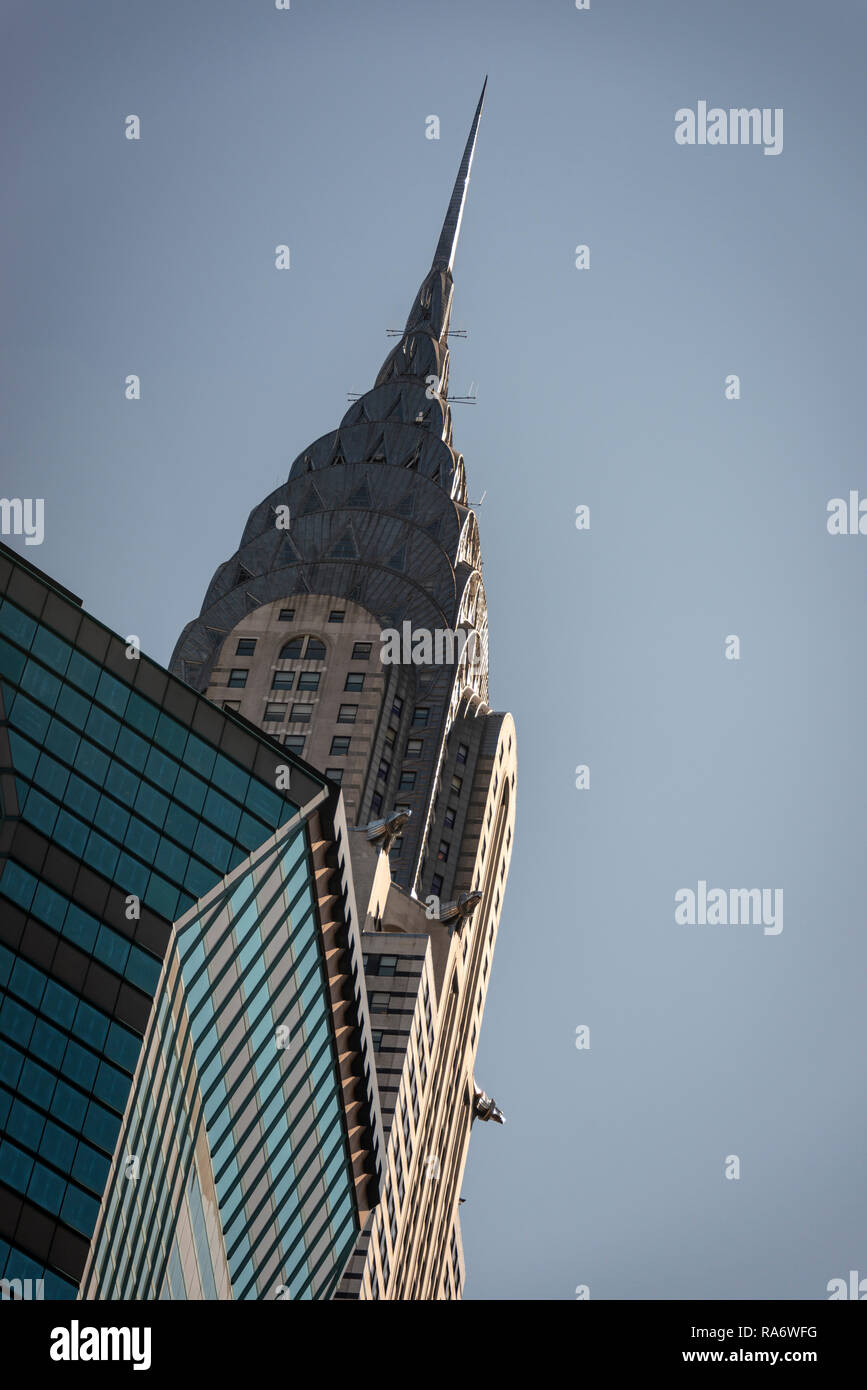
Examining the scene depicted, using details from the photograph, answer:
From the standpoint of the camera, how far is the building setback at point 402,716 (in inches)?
5017

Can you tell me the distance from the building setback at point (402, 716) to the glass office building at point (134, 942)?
110 feet

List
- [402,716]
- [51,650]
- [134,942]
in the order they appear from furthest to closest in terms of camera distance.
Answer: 1. [402,716]
2. [51,650]
3. [134,942]

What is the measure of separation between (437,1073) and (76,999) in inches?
2697

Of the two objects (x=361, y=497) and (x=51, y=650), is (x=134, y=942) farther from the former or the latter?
(x=361, y=497)

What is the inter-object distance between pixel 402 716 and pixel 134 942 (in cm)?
7112

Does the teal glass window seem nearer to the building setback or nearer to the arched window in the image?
the building setback

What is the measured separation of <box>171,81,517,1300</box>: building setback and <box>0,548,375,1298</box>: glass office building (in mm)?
33431

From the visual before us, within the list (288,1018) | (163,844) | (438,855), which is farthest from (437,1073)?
(163,844)

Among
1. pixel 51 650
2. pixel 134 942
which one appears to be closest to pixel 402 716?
pixel 51 650

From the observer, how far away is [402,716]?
14400 centimetres

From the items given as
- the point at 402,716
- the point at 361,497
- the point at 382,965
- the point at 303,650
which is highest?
the point at 361,497

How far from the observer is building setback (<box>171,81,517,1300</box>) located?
12744 cm

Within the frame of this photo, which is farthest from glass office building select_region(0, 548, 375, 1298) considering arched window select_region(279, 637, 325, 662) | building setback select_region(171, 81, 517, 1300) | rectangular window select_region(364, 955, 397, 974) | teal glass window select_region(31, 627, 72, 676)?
arched window select_region(279, 637, 325, 662)

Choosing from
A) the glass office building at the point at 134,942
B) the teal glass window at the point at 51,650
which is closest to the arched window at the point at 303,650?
the glass office building at the point at 134,942
